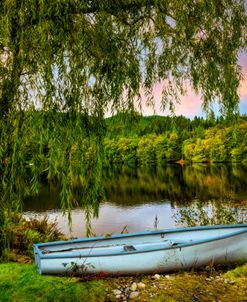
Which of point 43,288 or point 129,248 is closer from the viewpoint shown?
point 43,288

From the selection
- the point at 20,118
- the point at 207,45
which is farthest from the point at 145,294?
the point at 207,45

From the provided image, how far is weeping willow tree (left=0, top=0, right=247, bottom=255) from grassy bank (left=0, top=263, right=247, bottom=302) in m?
1.64

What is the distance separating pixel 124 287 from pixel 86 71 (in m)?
4.24

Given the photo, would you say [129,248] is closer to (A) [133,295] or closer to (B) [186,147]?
(A) [133,295]

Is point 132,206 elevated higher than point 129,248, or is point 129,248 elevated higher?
point 129,248

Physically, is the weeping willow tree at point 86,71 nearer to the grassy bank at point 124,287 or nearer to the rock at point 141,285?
the grassy bank at point 124,287

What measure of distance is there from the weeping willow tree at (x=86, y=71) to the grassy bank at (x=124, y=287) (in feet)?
5.38

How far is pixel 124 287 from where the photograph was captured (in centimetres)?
658

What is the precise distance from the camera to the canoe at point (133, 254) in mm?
6863

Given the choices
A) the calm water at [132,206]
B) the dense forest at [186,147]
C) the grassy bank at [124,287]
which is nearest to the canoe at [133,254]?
the grassy bank at [124,287]

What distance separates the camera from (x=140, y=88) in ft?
16.4

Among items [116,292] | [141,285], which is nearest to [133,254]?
[141,285]

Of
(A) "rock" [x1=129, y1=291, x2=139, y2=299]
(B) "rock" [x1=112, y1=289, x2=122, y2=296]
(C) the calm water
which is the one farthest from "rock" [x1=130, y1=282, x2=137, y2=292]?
(C) the calm water

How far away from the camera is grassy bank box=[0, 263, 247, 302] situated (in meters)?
5.93
